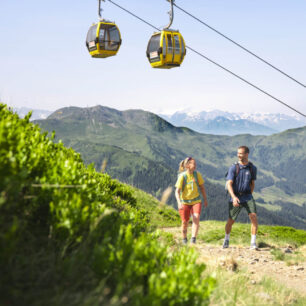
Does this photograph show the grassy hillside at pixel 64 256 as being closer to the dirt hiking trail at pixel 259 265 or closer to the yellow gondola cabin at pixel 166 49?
the dirt hiking trail at pixel 259 265

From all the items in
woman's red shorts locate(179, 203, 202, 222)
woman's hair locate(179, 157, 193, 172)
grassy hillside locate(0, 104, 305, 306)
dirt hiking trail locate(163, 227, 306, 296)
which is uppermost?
woman's hair locate(179, 157, 193, 172)

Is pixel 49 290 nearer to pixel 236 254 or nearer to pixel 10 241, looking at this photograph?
pixel 10 241

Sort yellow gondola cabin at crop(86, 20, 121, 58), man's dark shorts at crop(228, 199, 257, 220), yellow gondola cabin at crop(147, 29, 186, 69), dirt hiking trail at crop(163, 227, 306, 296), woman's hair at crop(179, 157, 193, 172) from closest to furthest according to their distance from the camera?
dirt hiking trail at crop(163, 227, 306, 296) < woman's hair at crop(179, 157, 193, 172) < man's dark shorts at crop(228, 199, 257, 220) < yellow gondola cabin at crop(147, 29, 186, 69) < yellow gondola cabin at crop(86, 20, 121, 58)

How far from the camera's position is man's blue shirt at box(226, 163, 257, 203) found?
32.8 ft

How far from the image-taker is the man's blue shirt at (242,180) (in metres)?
10.0

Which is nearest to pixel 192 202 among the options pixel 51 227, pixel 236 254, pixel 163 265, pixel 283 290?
pixel 236 254

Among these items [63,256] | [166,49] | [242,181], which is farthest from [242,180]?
[63,256]

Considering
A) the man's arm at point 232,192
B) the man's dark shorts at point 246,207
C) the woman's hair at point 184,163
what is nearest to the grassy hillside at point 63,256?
the woman's hair at point 184,163

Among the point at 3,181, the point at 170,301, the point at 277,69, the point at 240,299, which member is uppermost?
the point at 277,69

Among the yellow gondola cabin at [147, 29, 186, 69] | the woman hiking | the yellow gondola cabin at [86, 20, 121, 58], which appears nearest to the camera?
the woman hiking

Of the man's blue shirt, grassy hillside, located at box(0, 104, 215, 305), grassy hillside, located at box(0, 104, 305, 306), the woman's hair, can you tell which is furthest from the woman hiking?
grassy hillside, located at box(0, 104, 215, 305)

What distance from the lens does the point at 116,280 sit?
342cm

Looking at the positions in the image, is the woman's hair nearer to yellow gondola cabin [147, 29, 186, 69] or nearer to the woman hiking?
the woman hiking

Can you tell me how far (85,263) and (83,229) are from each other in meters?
0.47
